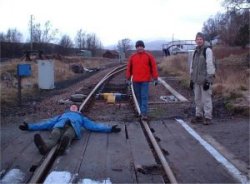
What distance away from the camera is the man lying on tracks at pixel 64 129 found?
7590 millimetres

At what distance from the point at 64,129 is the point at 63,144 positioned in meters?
0.67

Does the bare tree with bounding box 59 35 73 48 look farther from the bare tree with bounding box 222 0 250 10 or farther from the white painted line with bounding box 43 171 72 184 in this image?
the white painted line with bounding box 43 171 72 184

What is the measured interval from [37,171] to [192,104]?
27.0ft

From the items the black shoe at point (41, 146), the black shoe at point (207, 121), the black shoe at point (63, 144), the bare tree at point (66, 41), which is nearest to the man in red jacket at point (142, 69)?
the black shoe at point (207, 121)

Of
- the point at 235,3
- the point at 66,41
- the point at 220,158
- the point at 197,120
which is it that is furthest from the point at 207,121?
the point at 66,41

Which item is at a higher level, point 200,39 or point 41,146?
point 200,39

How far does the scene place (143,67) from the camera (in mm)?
11641

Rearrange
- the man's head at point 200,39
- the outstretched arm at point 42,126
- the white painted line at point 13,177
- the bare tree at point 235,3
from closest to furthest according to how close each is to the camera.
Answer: the white painted line at point 13,177 → the outstretched arm at point 42,126 → the man's head at point 200,39 → the bare tree at point 235,3

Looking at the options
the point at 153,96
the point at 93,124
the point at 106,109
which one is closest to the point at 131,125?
the point at 93,124

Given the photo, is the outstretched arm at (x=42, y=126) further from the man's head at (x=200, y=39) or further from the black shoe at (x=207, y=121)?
the man's head at (x=200, y=39)

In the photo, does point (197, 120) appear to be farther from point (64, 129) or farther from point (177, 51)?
point (177, 51)

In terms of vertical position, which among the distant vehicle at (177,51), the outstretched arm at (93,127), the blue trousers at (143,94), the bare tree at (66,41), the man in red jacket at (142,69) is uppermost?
the bare tree at (66,41)

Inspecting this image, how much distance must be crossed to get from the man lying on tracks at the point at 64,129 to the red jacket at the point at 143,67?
8.04 ft

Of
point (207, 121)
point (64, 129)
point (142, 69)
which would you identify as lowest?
point (207, 121)
